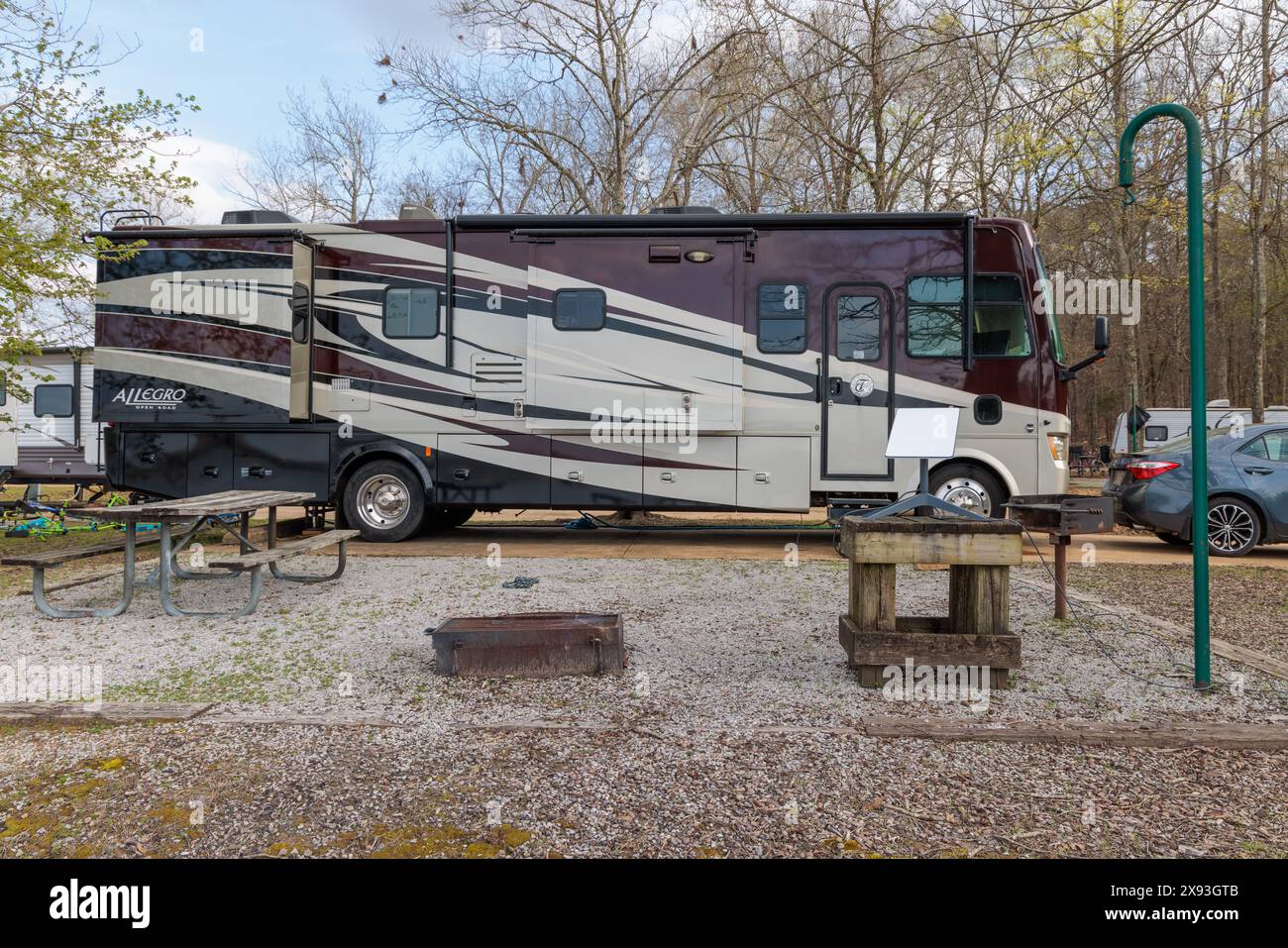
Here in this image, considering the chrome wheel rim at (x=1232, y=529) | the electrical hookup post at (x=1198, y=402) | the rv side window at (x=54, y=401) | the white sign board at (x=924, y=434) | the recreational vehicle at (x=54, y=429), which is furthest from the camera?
the rv side window at (x=54, y=401)

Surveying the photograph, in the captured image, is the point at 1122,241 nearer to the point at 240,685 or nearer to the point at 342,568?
the point at 342,568

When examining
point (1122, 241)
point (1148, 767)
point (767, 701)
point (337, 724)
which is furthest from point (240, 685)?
point (1122, 241)

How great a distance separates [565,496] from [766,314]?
3.04m

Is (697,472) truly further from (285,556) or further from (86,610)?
(86,610)

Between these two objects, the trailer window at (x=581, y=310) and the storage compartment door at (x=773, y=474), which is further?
the trailer window at (x=581, y=310)

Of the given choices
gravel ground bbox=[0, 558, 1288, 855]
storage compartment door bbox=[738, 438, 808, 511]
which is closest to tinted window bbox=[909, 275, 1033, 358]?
storage compartment door bbox=[738, 438, 808, 511]

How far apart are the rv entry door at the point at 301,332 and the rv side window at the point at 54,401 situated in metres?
10.0

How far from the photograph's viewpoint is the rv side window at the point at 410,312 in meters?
8.94

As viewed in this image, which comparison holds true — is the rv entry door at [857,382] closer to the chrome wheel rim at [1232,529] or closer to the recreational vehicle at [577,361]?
the recreational vehicle at [577,361]

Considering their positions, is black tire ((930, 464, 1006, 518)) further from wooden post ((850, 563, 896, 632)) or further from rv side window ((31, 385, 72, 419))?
rv side window ((31, 385, 72, 419))

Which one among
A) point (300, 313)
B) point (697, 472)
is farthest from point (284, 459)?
point (697, 472)

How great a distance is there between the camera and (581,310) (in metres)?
8.77

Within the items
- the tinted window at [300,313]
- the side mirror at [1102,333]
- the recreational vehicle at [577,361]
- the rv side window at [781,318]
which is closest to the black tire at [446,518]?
the recreational vehicle at [577,361]

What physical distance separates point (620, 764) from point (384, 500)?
6.87 m
